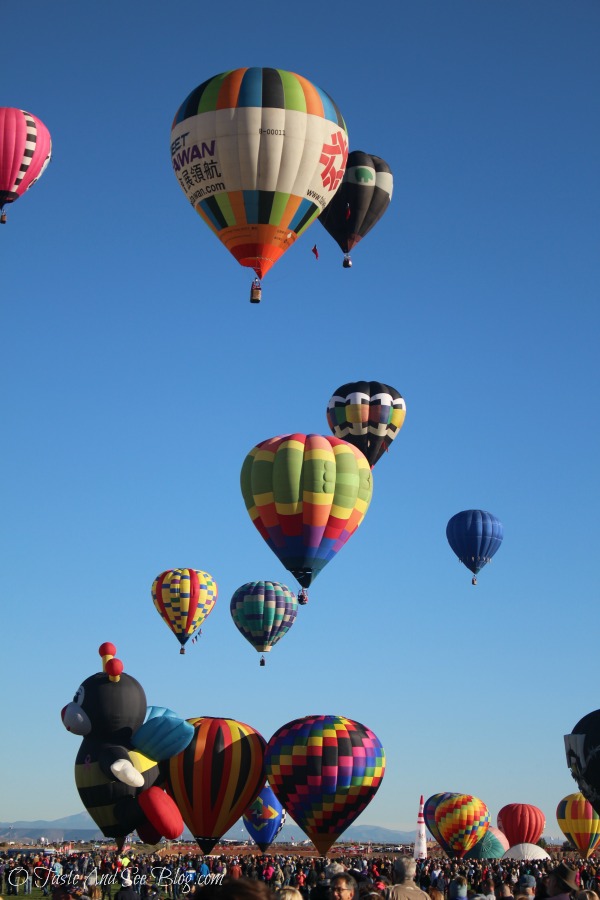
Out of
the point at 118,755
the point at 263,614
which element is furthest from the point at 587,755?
the point at 263,614

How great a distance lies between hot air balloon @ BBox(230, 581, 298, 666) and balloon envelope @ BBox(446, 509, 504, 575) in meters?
6.31

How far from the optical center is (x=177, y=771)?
91.8 ft

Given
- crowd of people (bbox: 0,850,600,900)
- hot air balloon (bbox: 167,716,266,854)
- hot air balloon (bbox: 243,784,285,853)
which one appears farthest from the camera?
hot air balloon (bbox: 243,784,285,853)

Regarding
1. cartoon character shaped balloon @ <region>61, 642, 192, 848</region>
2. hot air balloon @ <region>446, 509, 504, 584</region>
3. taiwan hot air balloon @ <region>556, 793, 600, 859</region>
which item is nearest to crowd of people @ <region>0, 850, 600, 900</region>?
cartoon character shaped balloon @ <region>61, 642, 192, 848</region>

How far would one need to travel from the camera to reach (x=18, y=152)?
103 ft

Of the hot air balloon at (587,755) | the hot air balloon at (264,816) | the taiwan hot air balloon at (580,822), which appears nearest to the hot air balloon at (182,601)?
the hot air balloon at (264,816)

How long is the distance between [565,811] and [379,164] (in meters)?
24.6

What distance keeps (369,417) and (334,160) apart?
11787mm

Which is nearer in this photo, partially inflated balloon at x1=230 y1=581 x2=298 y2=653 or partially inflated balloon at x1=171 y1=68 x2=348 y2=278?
partially inflated balloon at x1=171 y1=68 x2=348 y2=278

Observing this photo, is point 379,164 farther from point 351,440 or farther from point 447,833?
point 447,833

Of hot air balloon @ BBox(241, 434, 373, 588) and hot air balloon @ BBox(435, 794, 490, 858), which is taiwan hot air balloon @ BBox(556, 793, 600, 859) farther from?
hot air balloon @ BBox(241, 434, 373, 588)

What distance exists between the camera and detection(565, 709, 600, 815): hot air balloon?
80.6 feet

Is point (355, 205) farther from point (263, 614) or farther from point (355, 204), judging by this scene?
point (263, 614)

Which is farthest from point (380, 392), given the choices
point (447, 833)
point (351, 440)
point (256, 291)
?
point (447, 833)
